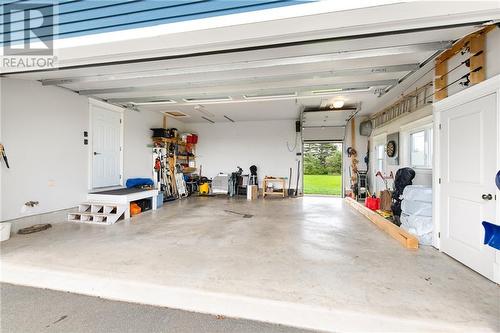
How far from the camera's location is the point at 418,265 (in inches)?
101

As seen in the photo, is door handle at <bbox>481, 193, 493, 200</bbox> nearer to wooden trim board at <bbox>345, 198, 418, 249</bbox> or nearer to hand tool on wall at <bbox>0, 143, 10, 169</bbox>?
wooden trim board at <bbox>345, 198, 418, 249</bbox>

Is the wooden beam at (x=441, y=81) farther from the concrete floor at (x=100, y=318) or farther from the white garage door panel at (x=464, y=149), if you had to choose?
the concrete floor at (x=100, y=318)

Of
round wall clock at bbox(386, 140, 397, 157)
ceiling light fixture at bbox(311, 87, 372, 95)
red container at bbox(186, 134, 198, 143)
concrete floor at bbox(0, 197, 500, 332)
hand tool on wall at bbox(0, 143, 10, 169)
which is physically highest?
ceiling light fixture at bbox(311, 87, 372, 95)

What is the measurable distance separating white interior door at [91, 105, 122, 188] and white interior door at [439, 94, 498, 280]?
6.50 metres

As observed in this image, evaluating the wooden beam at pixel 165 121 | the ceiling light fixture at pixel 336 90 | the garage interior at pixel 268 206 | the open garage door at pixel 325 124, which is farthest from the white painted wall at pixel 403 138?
the wooden beam at pixel 165 121

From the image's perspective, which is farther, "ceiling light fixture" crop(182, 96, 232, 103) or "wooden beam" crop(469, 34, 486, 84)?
"ceiling light fixture" crop(182, 96, 232, 103)

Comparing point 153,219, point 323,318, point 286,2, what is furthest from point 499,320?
point 153,219

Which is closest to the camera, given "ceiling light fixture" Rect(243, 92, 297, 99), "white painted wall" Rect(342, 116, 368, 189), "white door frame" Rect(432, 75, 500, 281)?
"white door frame" Rect(432, 75, 500, 281)

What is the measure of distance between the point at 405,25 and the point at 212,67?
2.34 metres

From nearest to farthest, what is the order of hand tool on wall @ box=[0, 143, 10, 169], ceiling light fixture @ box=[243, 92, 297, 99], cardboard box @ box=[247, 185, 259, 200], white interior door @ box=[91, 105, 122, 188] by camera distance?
hand tool on wall @ box=[0, 143, 10, 169] < ceiling light fixture @ box=[243, 92, 297, 99] < white interior door @ box=[91, 105, 122, 188] < cardboard box @ box=[247, 185, 259, 200]

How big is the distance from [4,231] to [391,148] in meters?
8.06

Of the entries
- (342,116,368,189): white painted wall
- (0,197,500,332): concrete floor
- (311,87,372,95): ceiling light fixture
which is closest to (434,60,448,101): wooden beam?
(311,87,372,95): ceiling light fixture

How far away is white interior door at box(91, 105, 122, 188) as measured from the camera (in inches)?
202

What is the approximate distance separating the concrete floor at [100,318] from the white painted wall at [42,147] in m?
2.44
